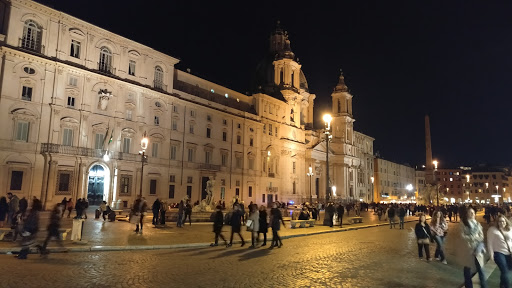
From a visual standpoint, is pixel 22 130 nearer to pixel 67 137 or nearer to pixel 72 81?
pixel 67 137

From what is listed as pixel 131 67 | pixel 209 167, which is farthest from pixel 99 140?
pixel 209 167

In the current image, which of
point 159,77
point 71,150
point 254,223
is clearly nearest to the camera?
point 254,223

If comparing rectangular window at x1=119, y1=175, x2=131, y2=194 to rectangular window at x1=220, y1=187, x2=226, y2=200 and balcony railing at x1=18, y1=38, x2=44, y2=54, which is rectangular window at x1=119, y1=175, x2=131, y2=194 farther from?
rectangular window at x1=220, y1=187, x2=226, y2=200

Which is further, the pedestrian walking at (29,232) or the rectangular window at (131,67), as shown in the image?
the rectangular window at (131,67)

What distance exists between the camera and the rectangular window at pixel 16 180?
3005 centimetres

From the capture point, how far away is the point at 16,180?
30297mm

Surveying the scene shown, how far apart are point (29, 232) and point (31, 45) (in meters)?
28.0

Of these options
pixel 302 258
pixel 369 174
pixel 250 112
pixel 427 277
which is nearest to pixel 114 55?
pixel 250 112

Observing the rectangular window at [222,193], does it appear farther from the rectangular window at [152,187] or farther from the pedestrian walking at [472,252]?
the pedestrian walking at [472,252]

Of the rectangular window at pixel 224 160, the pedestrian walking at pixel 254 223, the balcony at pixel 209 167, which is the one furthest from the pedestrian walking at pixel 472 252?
the rectangular window at pixel 224 160

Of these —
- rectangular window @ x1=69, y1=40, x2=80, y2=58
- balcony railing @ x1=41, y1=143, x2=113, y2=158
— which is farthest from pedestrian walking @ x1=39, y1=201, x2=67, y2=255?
rectangular window @ x1=69, y1=40, x2=80, y2=58

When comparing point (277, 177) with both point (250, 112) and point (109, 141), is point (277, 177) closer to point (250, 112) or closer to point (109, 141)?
point (250, 112)

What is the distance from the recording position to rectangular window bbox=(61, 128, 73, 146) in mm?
33438

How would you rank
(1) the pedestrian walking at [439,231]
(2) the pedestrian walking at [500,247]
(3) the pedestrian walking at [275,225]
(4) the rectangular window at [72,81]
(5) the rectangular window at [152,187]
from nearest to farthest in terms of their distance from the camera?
(2) the pedestrian walking at [500,247], (1) the pedestrian walking at [439,231], (3) the pedestrian walking at [275,225], (4) the rectangular window at [72,81], (5) the rectangular window at [152,187]
